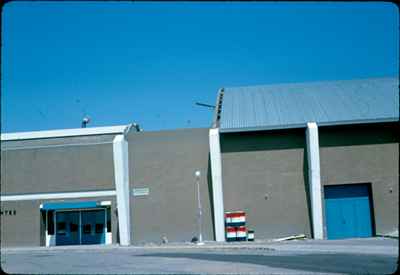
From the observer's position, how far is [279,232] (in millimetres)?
25000

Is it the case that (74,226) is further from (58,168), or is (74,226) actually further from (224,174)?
(224,174)

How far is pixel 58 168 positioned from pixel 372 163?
16663mm

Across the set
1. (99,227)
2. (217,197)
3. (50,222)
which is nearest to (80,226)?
(99,227)

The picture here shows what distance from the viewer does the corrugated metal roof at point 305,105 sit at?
24641 millimetres

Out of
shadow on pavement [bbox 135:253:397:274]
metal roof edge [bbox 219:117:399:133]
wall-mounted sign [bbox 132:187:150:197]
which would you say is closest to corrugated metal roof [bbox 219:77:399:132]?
metal roof edge [bbox 219:117:399:133]

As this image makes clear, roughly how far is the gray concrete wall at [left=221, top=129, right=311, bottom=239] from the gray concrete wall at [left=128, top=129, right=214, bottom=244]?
1355 mm

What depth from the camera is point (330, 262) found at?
46.2ft

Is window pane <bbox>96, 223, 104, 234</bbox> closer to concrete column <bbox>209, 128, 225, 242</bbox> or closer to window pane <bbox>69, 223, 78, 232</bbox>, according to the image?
window pane <bbox>69, 223, 78, 232</bbox>

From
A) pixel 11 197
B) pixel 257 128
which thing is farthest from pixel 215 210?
pixel 11 197

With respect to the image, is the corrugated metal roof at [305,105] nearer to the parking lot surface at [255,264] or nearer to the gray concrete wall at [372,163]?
the gray concrete wall at [372,163]

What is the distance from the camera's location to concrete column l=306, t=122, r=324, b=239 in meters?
24.3

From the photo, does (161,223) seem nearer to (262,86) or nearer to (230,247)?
(230,247)

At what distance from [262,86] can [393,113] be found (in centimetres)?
933

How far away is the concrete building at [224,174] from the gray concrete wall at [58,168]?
0.18ft
